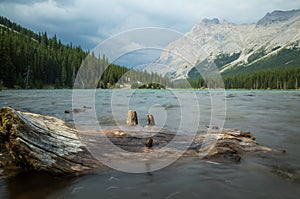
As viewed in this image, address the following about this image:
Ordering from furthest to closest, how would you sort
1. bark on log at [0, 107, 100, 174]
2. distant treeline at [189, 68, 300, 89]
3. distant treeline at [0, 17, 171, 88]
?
1. distant treeline at [189, 68, 300, 89]
2. distant treeline at [0, 17, 171, 88]
3. bark on log at [0, 107, 100, 174]

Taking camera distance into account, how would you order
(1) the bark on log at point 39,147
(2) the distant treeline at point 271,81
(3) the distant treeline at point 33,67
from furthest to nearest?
(2) the distant treeline at point 271,81 → (3) the distant treeline at point 33,67 → (1) the bark on log at point 39,147

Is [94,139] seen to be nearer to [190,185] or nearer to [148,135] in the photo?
[148,135]

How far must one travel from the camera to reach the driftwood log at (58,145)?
527 centimetres

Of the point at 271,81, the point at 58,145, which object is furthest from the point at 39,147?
the point at 271,81

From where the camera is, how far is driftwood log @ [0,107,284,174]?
527 centimetres

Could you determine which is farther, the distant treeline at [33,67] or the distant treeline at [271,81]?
the distant treeline at [271,81]

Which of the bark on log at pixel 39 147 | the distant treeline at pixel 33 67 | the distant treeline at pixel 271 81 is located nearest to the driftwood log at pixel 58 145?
the bark on log at pixel 39 147

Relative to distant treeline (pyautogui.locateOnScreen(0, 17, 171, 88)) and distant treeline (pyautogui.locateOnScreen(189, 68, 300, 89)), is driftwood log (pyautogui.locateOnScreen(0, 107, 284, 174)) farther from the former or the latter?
distant treeline (pyautogui.locateOnScreen(189, 68, 300, 89))

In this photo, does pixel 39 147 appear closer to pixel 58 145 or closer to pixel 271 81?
pixel 58 145

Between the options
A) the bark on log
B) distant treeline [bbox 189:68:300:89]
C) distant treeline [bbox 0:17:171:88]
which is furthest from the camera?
distant treeline [bbox 189:68:300:89]

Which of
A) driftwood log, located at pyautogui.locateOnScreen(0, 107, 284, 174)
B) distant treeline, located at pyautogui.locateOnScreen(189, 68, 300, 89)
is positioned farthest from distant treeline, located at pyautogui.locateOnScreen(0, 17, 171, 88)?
distant treeline, located at pyautogui.locateOnScreen(189, 68, 300, 89)

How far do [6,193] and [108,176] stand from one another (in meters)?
2.29

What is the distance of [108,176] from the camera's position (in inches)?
225

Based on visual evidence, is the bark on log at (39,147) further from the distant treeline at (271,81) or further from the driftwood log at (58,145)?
the distant treeline at (271,81)
